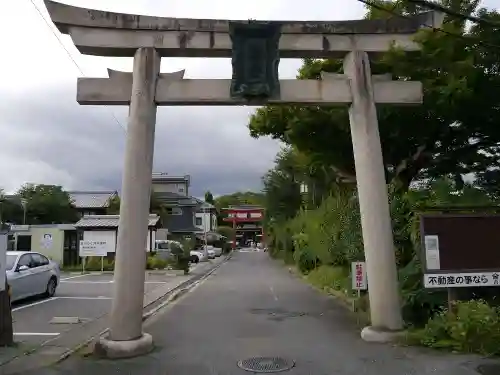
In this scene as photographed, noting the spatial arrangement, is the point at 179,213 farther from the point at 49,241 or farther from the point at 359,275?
the point at 359,275

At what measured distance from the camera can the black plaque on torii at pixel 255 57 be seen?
918cm

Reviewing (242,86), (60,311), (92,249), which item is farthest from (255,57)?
(92,249)

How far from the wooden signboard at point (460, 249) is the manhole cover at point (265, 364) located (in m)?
2.82

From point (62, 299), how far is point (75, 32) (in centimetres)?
988

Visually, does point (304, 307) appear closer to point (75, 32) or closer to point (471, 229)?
point (471, 229)

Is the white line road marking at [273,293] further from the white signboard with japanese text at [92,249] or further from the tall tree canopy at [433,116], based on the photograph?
the white signboard with japanese text at [92,249]

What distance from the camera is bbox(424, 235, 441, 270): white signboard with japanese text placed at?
29.0 feet

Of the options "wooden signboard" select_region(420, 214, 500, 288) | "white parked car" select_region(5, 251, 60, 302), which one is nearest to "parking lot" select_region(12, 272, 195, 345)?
"white parked car" select_region(5, 251, 60, 302)

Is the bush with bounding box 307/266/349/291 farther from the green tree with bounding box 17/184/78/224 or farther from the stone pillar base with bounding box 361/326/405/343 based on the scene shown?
the green tree with bounding box 17/184/78/224

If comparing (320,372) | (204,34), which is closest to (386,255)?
(320,372)

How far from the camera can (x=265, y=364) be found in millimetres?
7547

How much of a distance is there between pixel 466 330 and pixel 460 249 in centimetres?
142

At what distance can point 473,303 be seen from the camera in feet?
28.2

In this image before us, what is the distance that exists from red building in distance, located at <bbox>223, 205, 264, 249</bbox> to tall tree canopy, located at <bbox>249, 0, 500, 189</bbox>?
76823 mm
